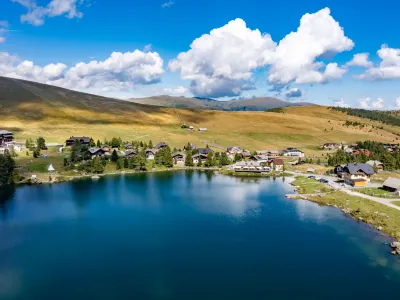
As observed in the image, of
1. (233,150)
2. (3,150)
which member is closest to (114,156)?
(3,150)

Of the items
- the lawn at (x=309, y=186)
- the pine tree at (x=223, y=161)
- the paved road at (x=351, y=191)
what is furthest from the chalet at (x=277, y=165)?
the lawn at (x=309, y=186)

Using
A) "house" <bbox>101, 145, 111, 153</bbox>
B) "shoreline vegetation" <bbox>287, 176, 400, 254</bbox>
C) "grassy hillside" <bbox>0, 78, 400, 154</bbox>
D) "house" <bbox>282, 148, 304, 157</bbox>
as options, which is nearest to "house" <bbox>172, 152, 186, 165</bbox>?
"grassy hillside" <bbox>0, 78, 400, 154</bbox>

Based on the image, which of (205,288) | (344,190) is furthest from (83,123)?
(205,288)

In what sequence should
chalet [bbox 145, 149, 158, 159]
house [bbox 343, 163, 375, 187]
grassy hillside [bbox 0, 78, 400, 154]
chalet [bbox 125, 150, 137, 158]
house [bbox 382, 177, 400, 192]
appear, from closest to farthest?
house [bbox 382, 177, 400, 192]
house [bbox 343, 163, 375, 187]
chalet [bbox 125, 150, 137, 158]
chalet [bbox 145, 149, 158, 159]
grassy hillside [bbox 0, 78, 400, 154]

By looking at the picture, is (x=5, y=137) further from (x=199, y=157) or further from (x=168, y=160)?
(x=199, y=157)

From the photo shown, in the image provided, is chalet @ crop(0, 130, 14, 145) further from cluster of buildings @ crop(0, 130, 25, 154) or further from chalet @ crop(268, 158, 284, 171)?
chalet @ crop(268, 158, 284, 171)
